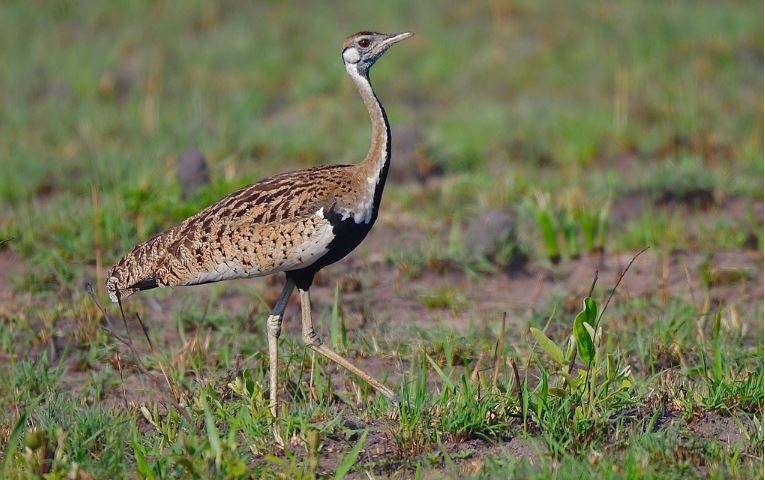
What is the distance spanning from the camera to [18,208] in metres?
7.26

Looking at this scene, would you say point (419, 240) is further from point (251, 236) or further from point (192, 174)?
point (251, 236)

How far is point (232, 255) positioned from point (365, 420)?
824mm

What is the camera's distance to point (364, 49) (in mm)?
4918

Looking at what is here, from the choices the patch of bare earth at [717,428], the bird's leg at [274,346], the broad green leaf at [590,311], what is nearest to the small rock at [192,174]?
the bird's leg at [274,346]

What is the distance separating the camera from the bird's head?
16.1 ft

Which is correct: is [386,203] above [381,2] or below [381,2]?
below

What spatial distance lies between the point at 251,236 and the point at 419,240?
2476 millimetres

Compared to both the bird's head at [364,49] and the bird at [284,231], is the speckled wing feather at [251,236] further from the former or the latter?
the bird's head at [364,49]

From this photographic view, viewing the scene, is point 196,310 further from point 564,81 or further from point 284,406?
point 564,81

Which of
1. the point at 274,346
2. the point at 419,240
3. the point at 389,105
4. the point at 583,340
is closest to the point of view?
the point at 583,340

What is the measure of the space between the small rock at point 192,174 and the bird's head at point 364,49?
2.40 meters

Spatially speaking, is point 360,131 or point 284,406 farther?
point 360,131

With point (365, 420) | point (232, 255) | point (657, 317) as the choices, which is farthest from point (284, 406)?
point (657, 317)

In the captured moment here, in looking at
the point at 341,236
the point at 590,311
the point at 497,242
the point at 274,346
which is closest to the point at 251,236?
the point at 341,236
